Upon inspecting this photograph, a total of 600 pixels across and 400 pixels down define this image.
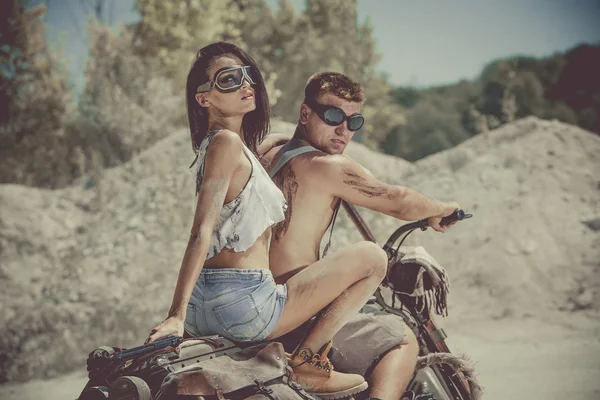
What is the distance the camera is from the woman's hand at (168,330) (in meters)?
2.52

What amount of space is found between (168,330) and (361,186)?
121 centimetres

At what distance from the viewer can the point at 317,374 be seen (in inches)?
115

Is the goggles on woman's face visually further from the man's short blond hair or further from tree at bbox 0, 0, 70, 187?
tree at bbox 0, 0, 70, 187

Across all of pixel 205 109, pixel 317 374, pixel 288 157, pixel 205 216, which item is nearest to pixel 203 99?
pixel 205 109

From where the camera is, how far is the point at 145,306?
870cm

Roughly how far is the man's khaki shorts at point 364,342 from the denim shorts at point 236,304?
1.26 ft

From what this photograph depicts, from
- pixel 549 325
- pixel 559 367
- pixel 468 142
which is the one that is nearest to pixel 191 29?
pixel 468 142

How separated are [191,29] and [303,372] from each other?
15.4m

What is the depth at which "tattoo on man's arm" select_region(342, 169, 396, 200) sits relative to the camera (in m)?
3.31

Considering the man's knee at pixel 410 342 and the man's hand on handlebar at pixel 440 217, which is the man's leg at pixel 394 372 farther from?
the man's hand on handlebar at pixel 440 217

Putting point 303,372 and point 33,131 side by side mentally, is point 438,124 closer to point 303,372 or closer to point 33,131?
point 33,131

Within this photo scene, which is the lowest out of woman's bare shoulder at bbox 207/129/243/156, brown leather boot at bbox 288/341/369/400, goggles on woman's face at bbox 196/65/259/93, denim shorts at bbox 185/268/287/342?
brown leather boot at bbox 288/341/369/400

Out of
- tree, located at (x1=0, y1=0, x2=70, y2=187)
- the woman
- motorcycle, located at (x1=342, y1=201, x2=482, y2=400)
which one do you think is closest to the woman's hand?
the woman

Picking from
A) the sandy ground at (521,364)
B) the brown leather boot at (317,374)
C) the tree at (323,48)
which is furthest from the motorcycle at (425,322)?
the tree at (323,48)
